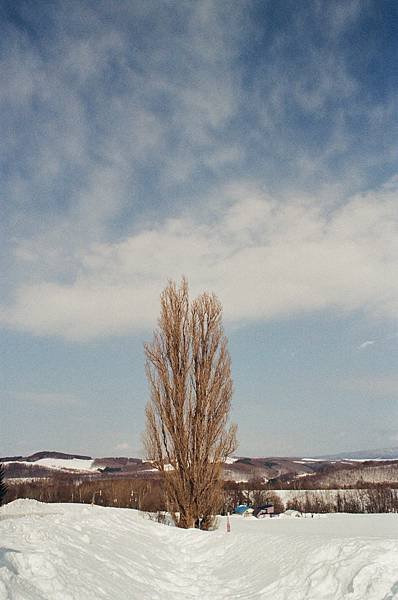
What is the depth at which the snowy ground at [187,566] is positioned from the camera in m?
5.35

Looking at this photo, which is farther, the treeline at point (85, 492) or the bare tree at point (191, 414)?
the treeline at point (85, 492)

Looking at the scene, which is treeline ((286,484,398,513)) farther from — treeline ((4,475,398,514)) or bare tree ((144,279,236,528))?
bare tree ((144,279,236,528))

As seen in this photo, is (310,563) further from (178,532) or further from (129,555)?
(178,532)

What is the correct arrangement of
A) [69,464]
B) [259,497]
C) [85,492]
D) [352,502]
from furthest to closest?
[69,464], [85,492], [259,497], [352,502]

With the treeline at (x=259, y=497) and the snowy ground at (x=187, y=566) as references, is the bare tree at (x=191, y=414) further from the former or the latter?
the treeline at (x=259, y=497)

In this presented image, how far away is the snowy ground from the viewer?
17.5ft

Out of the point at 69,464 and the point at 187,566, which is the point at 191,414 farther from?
the point at 69,464

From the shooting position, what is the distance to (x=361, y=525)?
653 inches

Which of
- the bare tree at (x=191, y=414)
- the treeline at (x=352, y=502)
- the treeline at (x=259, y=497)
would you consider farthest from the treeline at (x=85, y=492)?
the bare tree at (x=191, y=414)

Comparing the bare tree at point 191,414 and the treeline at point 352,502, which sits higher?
the bare tree at point 191,414

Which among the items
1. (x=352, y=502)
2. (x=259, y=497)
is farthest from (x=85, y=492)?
(x=352, y=502)

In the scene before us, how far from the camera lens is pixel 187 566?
9.33 meters

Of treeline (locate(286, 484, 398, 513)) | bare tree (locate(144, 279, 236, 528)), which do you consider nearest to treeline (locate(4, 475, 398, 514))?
treeline (locate(286, 484, 398, 513))

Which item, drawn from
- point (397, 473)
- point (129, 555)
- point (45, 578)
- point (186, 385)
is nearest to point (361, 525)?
point (186, 385)
